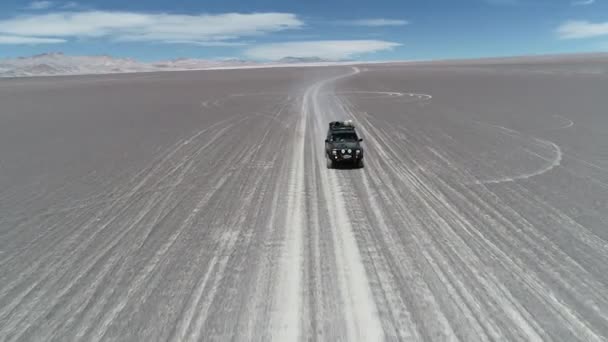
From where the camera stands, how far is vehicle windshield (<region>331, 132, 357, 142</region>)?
49.7ft

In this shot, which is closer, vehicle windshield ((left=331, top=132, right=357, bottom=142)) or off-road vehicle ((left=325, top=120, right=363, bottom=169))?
off-road vehicle ((left=325, top=120, right=363, bottom=169))

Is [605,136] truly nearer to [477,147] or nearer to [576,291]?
[477,147]

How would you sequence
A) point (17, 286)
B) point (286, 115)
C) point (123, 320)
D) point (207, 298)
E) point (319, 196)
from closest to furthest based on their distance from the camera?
1. point (123, 320)
2. point (207, 298)
3. point (17, 286)
4. point (319, 196)
5. point (286, 115)

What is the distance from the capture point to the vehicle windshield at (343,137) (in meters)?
15.2

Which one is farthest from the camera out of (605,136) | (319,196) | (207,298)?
(605,136)

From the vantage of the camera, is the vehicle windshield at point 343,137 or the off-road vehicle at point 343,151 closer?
the off-road vehicle at point 343,151

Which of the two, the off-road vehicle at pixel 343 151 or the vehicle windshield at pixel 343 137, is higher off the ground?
the vehicle windshield at pixel 343 137

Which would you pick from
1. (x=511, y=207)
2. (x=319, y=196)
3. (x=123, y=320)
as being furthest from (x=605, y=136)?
(x=123, y=320)

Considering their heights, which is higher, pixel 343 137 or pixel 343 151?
pixel 343 137

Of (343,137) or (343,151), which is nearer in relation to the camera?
(343,151)

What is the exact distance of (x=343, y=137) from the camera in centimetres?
1541

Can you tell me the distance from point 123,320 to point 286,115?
24791mm

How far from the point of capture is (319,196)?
11.4 meters

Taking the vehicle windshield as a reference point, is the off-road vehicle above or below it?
below
